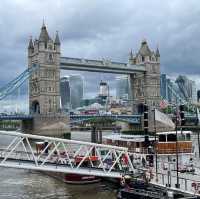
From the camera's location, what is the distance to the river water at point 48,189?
95.9ft

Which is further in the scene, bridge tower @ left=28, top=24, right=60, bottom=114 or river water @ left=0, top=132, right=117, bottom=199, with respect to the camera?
bridge tower @ left=28, top=24, right=60, bottom=114

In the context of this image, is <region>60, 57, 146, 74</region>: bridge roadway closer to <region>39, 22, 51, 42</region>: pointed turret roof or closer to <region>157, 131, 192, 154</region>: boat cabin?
<region>39, 22, 51, 42</region>: pointed turret roof

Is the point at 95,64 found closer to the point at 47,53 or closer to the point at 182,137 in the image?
the point at 47,53

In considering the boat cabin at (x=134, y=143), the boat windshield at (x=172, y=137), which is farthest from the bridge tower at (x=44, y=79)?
the boat windshield at (x=172, y=137)

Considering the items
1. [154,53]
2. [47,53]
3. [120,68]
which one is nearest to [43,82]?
[47,53]

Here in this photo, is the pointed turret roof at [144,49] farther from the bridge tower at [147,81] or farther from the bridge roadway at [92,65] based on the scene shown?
the bridge roadway at [92,65]

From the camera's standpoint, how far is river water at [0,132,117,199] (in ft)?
95.9

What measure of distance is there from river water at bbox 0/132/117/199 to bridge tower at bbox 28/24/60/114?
241 feet

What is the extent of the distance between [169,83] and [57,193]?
390ft

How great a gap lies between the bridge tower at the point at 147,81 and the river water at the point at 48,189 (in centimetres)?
9599

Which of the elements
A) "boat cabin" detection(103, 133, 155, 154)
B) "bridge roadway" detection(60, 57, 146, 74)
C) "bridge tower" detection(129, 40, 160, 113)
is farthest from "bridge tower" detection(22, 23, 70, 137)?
"boat cabin" detection(103, 133, 155, 154)

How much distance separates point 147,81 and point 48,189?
102587 millimetres

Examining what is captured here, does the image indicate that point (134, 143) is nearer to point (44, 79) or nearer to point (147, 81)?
point (44, 79)

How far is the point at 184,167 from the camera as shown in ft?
96.3
